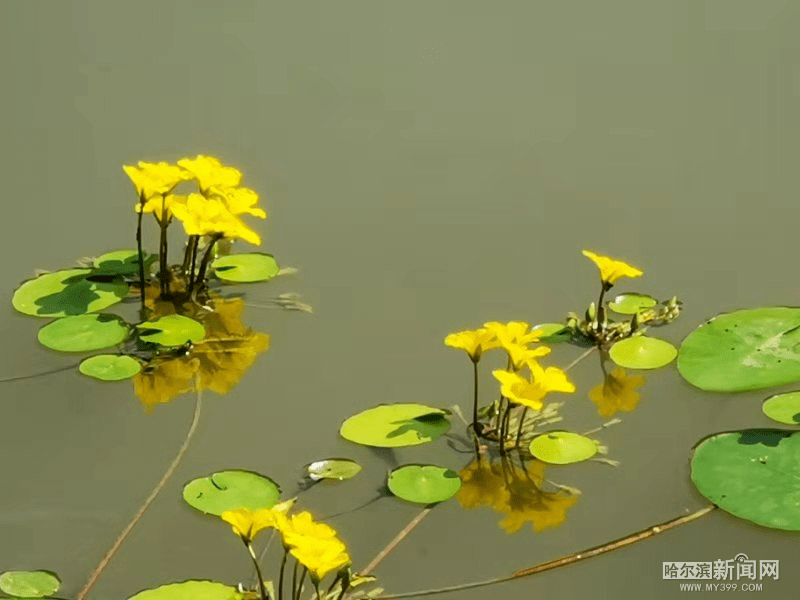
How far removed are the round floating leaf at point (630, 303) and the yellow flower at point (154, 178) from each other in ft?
1.79

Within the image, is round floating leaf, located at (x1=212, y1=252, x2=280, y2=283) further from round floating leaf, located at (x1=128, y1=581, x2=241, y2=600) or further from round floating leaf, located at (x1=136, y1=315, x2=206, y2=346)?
round floating leaf, located at (x1=128, y1=581, x2=241, y2=600)

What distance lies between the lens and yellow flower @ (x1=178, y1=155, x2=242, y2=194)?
1280 mm

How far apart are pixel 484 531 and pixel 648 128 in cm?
90

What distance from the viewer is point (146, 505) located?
105 centimetres

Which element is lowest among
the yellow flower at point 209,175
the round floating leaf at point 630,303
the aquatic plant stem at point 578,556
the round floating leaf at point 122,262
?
the aquatic plant stem at point 578,556

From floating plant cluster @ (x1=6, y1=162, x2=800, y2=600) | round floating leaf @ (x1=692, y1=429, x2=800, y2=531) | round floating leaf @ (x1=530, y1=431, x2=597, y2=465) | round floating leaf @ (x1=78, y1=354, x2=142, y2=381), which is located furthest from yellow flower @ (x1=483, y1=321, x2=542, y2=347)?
round floating leaf @ (x1=78, y1=354, x2=142, y2=381)

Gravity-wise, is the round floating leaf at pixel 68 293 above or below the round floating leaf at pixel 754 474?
above

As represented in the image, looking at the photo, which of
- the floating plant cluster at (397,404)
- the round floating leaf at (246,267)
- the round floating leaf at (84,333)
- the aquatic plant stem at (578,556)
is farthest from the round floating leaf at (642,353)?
the round floating leaf at (84,333)

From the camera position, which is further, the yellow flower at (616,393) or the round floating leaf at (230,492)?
the yellow flower at (616,393)

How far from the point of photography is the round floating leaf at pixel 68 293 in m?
1.33

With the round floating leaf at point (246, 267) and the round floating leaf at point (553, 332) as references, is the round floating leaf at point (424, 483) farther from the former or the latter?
the round floating leaf at point (246, 267)

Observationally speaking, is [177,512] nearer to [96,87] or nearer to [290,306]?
[290,306]

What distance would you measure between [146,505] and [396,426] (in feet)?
0.88

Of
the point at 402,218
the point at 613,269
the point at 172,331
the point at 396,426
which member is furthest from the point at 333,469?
the point at 402,218
